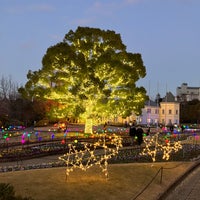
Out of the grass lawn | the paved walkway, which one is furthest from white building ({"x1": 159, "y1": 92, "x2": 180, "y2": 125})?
the grass lawn

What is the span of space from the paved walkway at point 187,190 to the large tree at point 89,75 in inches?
851

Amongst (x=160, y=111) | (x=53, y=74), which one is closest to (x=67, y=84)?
(x=53, y=74)

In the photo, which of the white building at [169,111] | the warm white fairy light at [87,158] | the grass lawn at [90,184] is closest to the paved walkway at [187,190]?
the grass lawn at [90,184]

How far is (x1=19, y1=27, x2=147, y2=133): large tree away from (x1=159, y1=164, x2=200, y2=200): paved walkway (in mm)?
21620

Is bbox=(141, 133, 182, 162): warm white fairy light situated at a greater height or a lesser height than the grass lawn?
greater

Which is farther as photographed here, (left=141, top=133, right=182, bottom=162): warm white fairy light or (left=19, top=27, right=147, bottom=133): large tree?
(left=19, top=27, right=147, bottom=133): large tree

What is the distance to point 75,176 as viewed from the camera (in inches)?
547

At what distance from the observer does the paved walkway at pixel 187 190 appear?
13.9 metres

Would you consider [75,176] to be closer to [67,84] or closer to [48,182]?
[48,182]

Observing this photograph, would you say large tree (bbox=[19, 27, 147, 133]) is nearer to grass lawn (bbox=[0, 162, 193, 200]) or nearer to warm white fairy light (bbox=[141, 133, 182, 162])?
warm white fairy light (bbox=[141, 133, 182, 162])

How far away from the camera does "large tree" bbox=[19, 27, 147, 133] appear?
39.2 meters

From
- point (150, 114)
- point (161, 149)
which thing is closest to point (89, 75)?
point (161, 149)

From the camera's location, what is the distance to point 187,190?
49.7 ft

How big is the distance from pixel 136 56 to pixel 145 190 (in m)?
29.2
